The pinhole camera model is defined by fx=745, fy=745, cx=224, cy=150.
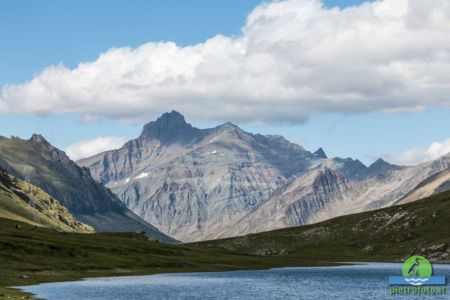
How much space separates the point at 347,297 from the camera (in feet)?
424

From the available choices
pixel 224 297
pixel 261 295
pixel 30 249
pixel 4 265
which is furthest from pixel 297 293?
pixel 30 249

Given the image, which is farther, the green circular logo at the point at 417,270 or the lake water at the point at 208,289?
the green circular logo at the point at 417,270

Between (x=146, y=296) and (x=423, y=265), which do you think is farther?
(x=423, y=265)

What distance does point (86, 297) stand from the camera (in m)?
124

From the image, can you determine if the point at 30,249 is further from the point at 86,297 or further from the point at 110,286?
the point at 86,297

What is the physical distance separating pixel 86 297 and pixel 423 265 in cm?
Answer: 8338

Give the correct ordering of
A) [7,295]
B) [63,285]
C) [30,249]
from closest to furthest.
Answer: [7,295], [63,285], [30,249]

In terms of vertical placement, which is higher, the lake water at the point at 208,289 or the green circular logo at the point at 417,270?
the green circular logo at the point at 417,270

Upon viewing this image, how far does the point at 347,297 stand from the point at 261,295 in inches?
620

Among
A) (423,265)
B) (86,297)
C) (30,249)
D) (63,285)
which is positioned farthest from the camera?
(30,249)

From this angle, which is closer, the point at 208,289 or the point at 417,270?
the point at 208,289

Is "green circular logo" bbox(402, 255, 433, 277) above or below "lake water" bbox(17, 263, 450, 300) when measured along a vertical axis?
above

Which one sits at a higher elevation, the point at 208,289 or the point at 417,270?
the point at 417,270

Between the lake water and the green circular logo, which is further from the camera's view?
the green circular logo
